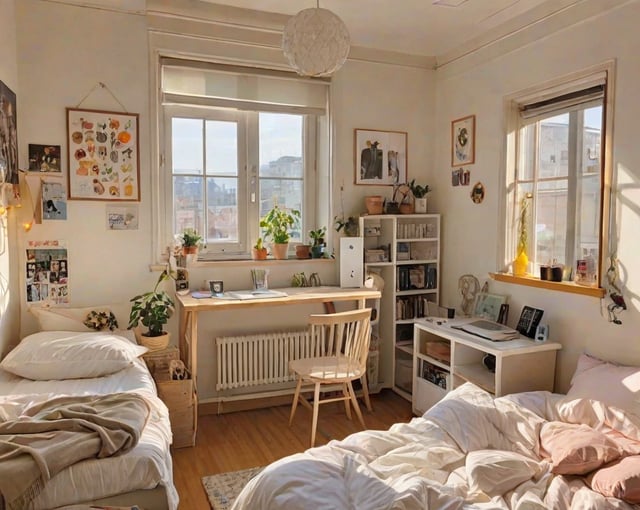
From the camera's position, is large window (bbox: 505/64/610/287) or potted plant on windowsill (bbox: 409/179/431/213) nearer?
large window (bbox: 505/64/610/287)

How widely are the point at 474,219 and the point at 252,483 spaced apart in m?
2.53

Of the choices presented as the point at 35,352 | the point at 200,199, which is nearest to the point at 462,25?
the point at 200,199

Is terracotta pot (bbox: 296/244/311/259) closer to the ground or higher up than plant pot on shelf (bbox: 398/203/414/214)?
closer to the ground

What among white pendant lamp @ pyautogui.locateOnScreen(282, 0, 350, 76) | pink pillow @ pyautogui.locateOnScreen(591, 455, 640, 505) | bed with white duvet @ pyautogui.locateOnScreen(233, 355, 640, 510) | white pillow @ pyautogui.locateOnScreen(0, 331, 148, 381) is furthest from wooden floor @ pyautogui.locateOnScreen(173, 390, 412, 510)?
white pendant lamp @ pyautogui.locateOnScreen(282, 0, 350, 76)

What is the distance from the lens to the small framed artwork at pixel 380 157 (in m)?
3.92

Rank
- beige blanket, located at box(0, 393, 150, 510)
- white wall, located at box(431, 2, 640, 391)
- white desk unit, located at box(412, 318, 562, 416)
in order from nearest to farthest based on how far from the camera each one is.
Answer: beige blanket, located at box(0, 393, 150, 510) → white wall, located at box(431, 2, 640, 391) → white desk unit, located at box(412, 318, 562, 416)

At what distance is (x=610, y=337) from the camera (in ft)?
8.93

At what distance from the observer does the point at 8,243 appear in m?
2.88

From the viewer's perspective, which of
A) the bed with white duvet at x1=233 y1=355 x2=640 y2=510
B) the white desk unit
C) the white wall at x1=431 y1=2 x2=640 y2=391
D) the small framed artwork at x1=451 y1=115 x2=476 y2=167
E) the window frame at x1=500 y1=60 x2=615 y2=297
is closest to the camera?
the bed with white duvet at x1=233 y1=355 x2=640 y2=510

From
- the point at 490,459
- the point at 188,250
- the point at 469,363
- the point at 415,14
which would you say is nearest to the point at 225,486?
the point at 490,459

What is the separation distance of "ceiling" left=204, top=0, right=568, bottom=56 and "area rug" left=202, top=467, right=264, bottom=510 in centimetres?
276

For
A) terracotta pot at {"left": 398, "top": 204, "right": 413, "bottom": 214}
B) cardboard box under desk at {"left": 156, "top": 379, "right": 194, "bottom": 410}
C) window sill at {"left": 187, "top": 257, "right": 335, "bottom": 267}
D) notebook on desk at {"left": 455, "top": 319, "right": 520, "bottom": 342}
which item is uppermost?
terracotta pot at {"left": 398, "top": 204, "right": 413, "bottom": 214}

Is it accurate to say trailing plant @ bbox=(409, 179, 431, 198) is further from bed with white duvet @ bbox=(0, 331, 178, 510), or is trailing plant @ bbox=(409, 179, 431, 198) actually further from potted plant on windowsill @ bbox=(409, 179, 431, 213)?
bed with white duvet @ bbox=(0, 331, 178, 510)

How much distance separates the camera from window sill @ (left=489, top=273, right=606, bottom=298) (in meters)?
2.78
